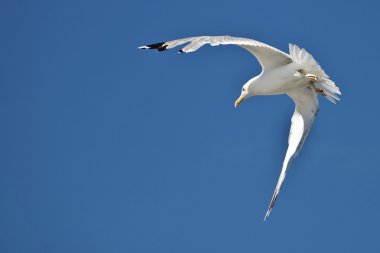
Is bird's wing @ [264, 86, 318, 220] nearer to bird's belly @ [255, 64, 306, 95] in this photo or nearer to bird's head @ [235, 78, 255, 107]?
bird's belly @ [255, 64, 306, 95]

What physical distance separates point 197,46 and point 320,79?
96.5 inches

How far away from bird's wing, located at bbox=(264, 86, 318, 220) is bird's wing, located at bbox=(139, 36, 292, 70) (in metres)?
0.79

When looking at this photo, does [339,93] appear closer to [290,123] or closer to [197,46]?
[290,123]

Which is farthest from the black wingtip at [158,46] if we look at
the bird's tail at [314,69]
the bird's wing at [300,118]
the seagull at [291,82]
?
the bird's wing at [300,118]

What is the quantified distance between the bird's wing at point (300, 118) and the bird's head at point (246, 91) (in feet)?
1.86

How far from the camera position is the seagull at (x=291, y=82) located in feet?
39.1

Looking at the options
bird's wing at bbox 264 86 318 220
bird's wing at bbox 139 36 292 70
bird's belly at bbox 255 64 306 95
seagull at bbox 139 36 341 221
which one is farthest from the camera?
bird's wing at bbox 264 86 318 220

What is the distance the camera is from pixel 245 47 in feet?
39.8

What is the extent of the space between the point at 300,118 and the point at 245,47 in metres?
1.85

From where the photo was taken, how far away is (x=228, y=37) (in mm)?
11492

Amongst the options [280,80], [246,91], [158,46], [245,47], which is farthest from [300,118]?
[158,46]

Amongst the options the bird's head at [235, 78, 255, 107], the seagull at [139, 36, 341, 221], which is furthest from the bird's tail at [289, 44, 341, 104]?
the bird's head at [235, 78, 255, 107]

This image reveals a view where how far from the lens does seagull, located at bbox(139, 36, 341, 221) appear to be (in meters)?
11.9

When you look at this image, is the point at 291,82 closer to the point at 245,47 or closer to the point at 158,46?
the point at 245,47
